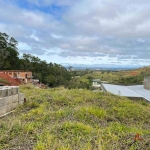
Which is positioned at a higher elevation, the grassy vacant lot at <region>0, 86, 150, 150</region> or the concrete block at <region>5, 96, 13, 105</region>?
the concrete block at <region>5, 96, 13, 105</region>

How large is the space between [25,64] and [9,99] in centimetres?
2872

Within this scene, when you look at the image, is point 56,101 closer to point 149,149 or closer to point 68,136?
point 68,136

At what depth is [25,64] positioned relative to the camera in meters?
32.8

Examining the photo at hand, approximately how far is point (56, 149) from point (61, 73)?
1370 inches

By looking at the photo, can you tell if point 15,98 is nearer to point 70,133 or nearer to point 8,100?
point 8,100

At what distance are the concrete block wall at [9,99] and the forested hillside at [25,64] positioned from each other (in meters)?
25.3

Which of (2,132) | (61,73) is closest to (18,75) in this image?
(61,73)

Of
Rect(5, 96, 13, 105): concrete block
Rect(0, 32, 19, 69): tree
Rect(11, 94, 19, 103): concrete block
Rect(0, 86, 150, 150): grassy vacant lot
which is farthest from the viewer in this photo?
Rect(0, 32, 19, 69): tree

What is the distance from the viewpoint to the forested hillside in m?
31.0

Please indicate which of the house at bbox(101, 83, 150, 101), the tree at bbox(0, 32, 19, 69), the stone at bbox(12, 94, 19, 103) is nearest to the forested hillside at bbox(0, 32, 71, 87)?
the tree at bbox(0, 32, 19, 69)

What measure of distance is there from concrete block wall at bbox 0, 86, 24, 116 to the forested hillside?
25263 millimetres

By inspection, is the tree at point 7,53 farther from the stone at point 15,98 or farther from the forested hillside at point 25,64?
the stone at point 15,98

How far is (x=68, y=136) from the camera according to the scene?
3123 millimetres

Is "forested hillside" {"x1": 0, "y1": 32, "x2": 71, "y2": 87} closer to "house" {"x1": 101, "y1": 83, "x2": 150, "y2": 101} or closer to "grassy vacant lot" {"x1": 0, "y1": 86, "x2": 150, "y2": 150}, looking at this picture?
"house" {"x1": 101, "y1": 83, "x2": 150, "y2": 101}
